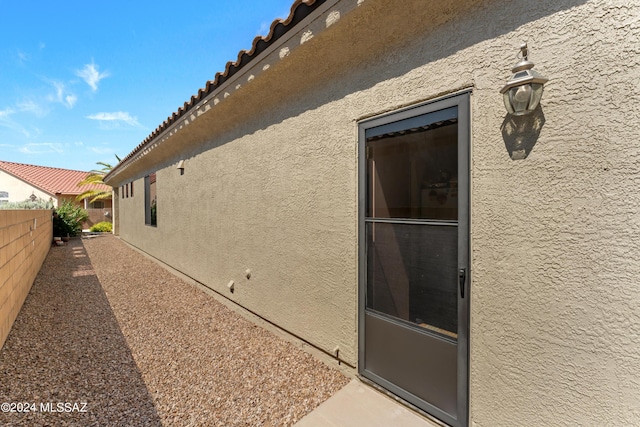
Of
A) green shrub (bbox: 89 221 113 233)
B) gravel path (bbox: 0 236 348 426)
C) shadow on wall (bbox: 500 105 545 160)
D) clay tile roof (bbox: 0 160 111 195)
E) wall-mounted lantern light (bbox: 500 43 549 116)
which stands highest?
clay tile roof (bbox: 0 160 111 195)

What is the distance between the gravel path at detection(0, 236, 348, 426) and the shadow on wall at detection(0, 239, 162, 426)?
0.01 metres

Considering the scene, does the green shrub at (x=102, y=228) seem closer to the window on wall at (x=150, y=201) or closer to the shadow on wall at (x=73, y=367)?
the window on wall at (x=150, y=201)

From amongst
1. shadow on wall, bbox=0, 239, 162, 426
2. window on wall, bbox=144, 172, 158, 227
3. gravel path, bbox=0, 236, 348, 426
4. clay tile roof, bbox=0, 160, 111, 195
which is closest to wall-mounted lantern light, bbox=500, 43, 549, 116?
gravel path, bbox=0, 236, 348, 426

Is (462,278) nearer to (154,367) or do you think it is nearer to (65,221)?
(154,367)

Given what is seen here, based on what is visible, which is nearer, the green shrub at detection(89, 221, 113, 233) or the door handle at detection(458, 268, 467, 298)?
the door handle at detection(458, 268, 467, 298)

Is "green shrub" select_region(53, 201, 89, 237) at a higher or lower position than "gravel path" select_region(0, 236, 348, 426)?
higher

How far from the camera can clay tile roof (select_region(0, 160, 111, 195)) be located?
30.5 meters

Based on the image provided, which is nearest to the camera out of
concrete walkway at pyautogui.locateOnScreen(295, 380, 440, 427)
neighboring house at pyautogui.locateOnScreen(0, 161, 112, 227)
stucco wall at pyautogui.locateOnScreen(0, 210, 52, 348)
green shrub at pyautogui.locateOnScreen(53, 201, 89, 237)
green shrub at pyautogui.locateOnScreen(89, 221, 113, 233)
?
concrete walkway at pyautogui.locateOnScreen(295, 380, 440, 427)

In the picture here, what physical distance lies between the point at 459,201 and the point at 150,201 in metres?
12.3

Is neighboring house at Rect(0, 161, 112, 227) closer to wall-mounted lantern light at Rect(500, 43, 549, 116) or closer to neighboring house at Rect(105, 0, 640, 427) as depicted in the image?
neighboring house at Rect(105, 0, 640, 427)

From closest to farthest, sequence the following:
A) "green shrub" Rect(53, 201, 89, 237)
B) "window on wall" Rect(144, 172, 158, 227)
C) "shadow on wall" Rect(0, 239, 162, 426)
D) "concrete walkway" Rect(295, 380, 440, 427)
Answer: "concrete walkway" Rect(295, 380, 440, 427) < "shadow on wall" Rect(0, 239, 162, 426) < "window on wall" Rect(144, 172, 158, 227) < "green shrub" Rect(53, 201, 89, 237)

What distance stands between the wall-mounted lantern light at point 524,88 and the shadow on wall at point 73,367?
437 centimetres

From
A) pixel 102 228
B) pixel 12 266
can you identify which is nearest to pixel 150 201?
pixel 12 266

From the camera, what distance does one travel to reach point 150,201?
39.3 ft
